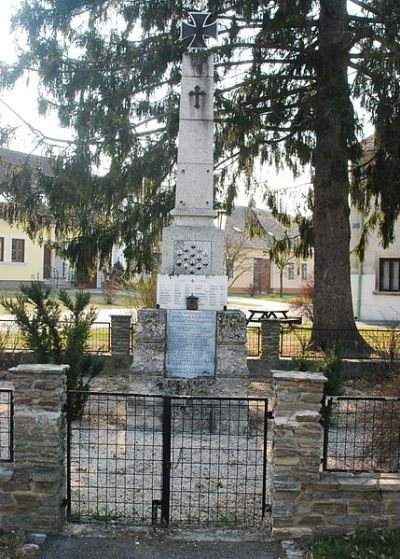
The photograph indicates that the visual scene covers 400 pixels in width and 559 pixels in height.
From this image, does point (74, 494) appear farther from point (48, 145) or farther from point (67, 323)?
point (48, 145)

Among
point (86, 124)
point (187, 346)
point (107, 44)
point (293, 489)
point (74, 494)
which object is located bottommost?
point (74, 494)

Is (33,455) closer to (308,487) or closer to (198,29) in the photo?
(308,487)

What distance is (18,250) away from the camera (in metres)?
34.6

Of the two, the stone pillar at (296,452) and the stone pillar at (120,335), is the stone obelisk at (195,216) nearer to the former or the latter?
the stone pillar at (120,335)

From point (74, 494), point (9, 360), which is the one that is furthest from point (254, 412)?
point (9, 360)

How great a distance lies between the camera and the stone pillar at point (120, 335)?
11.9 metres

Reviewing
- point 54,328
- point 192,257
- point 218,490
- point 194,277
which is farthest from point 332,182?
point 218,490

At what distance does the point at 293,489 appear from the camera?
4473mm

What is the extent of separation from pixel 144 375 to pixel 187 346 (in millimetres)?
732

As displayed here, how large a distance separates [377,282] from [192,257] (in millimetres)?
16239

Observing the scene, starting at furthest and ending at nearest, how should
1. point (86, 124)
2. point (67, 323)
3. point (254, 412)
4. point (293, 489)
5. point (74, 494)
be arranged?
point (86, 124)
point (254, 412)
point (67, 323)
point (74, 494)
point (293, 489)

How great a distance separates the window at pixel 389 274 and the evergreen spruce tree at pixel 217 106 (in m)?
10.1

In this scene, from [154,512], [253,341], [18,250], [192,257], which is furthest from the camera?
[18,250]

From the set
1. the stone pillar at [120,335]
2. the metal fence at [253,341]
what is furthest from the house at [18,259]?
the stone pillar at [120,335]
